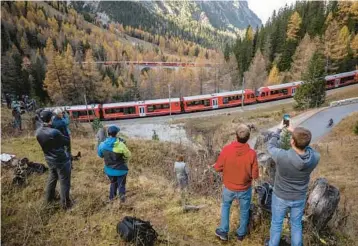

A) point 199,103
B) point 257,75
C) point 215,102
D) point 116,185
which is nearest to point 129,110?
point 199,103

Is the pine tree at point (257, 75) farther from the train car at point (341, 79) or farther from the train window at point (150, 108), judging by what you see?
the train window at point (150, 108)

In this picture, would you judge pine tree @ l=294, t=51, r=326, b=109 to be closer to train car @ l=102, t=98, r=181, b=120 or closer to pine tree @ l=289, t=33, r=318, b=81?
train car @ l=102, t=98, r=181, b=120

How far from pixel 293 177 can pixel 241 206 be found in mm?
864

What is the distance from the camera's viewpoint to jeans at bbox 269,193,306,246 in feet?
10.2

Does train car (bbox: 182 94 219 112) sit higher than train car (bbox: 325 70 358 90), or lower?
lower

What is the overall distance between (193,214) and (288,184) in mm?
1948

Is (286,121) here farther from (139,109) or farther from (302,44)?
(302,44)

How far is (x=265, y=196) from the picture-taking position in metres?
3.94

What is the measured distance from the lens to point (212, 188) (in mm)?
5824

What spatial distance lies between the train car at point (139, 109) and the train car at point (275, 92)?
12.8 meters

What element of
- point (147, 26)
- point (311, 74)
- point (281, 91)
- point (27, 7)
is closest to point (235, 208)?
point (311, 74)

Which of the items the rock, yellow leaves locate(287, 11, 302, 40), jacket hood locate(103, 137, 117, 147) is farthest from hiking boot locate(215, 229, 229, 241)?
yellow leaves locate(287, 11, 302, 40)

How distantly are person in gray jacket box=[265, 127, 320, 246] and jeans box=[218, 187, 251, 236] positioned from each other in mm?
376

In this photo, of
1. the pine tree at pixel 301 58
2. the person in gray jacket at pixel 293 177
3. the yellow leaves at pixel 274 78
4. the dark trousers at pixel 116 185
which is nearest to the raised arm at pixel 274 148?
the person in gray jacket at pixel 293 177
